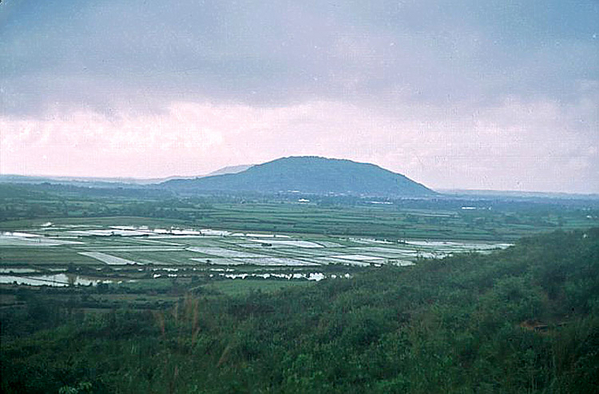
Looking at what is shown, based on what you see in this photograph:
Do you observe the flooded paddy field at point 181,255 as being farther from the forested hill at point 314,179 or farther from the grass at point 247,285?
the forested hill at point 314,179

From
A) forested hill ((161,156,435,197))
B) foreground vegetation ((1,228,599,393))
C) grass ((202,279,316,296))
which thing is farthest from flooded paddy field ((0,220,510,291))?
forested hill ((161,156,435,197))

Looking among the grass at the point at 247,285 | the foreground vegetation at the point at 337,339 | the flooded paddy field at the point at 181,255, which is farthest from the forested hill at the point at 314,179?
the foreground vegetation at the point at 337,339

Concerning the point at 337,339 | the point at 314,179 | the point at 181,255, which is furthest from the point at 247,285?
the point at 314,179

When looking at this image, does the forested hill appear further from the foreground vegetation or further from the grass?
the foreground vegetation

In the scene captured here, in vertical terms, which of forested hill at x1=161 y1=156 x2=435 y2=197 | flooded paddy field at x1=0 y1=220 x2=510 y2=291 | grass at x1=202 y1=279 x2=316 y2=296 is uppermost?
forested hill at x1=161 y1=156 x2=435 y2=197

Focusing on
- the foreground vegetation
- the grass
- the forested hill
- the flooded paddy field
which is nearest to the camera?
the foreground vegetation

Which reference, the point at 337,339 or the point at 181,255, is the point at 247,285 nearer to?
the point at 181,255
